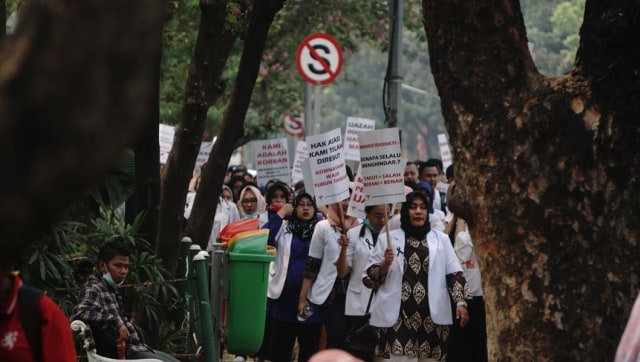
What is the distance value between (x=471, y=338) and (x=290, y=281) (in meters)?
1.62

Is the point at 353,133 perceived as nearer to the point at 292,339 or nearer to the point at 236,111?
the point at 236,111

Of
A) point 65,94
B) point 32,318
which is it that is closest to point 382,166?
point 32,318

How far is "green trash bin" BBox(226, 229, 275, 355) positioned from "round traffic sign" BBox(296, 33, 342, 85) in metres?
11.3

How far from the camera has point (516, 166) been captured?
238 inches

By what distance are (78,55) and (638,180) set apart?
3.95 metres

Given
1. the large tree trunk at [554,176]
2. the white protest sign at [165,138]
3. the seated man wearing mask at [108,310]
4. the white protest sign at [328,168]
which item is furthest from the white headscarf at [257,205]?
the large tree trunk at [554,176]

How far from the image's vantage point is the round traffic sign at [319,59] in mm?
22234

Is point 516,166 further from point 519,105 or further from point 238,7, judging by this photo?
point 238,7

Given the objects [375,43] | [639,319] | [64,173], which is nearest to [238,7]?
[639,319]

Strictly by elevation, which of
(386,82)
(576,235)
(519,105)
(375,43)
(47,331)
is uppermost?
(375,43)

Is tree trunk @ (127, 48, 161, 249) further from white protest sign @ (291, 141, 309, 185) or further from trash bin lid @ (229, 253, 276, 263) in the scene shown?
white protest sign @ (291, 141, 309, 185)

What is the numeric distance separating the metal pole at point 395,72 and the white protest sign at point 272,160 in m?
1.42

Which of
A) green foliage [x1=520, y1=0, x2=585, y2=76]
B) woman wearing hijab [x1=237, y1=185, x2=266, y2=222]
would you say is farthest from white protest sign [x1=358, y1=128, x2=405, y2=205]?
green foliage [x1=520, y1=0, x2=585, y2=76]

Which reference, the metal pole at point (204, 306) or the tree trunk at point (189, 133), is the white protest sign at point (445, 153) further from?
the metal pole at point (204, 306)
